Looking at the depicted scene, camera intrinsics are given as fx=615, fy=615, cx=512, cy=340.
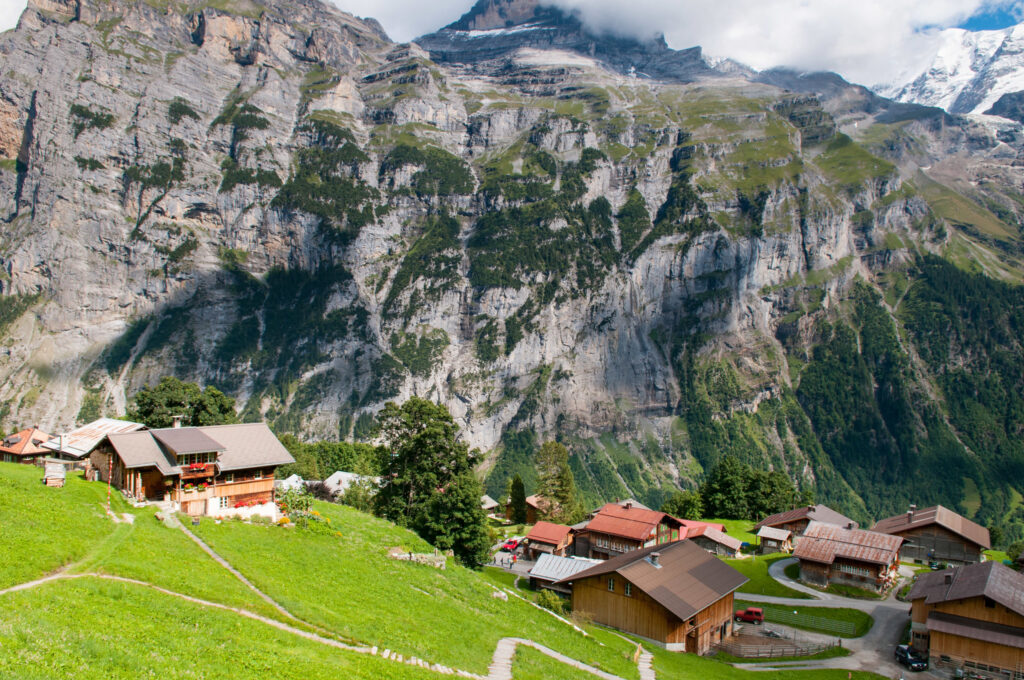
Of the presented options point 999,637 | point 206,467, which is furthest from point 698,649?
point 206,467

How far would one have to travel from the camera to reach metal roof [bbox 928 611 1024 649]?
129 feet

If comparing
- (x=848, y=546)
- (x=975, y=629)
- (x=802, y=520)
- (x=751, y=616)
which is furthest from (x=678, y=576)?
(x=802, y=520)

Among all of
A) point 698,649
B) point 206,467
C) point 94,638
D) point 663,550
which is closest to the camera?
point 94,638

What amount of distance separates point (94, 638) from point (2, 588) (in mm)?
5693

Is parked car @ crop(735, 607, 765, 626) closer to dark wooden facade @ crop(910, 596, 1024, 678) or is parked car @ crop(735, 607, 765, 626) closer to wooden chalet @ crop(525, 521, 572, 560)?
dark wooden facade @ crop(910, 596, 1024, 678)

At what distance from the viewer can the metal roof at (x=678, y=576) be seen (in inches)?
1647

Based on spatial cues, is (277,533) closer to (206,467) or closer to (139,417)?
(206,467)

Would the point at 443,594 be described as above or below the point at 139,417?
below

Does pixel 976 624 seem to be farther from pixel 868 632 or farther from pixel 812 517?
pixel 812 517

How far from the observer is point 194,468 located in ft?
122

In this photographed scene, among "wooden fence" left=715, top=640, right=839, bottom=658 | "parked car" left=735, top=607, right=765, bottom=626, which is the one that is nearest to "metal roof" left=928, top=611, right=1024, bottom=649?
"wooden fence" left=715, top=640, right=839, bottom=658

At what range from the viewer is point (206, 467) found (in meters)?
37.6

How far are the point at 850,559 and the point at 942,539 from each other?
78.5 feet

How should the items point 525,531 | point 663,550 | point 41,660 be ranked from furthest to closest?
point 525,531 → point 663,550 → point 41,660
